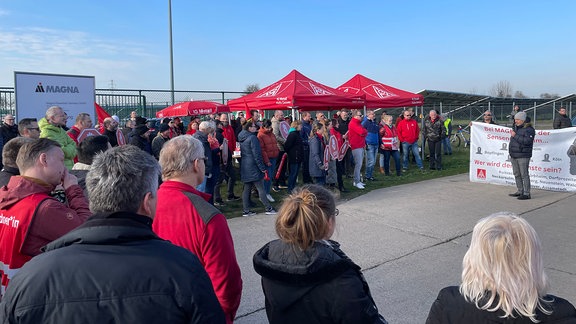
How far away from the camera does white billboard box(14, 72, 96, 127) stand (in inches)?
361

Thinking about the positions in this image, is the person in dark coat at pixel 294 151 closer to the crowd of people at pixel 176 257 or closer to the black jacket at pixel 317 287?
the crowd of people at pixel 176 257

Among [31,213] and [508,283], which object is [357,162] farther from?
[508,283]

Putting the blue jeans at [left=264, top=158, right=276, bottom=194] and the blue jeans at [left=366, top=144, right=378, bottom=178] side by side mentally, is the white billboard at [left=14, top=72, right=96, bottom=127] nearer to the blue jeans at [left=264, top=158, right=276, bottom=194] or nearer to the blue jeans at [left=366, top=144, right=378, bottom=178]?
the blue jeans at [left=264, top=158, right=276, bottom=194]

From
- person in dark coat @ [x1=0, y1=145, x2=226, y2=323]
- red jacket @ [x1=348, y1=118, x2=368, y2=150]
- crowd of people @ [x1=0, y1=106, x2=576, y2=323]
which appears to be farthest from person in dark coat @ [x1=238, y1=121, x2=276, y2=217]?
person in dark coat @ [x1=0, y1=145, x2=226, y2=323]

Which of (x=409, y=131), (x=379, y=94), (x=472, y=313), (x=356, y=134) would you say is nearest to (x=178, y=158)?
(x=472, y=313)

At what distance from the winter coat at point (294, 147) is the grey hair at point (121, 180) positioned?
26.5ft

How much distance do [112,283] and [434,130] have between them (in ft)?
45.6

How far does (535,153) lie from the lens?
35.0 feet

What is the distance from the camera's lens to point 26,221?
2.65m

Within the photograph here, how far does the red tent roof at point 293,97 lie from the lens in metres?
11.6

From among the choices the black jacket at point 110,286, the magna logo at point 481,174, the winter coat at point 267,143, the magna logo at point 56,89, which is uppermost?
the magna logo at point 56,89

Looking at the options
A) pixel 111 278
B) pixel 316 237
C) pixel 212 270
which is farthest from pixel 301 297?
pixel 111 278

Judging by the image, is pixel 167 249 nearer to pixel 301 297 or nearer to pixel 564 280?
pixel 301 297

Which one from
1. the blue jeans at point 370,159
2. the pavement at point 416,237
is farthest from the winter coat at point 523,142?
the blue jeans at point 370,159
